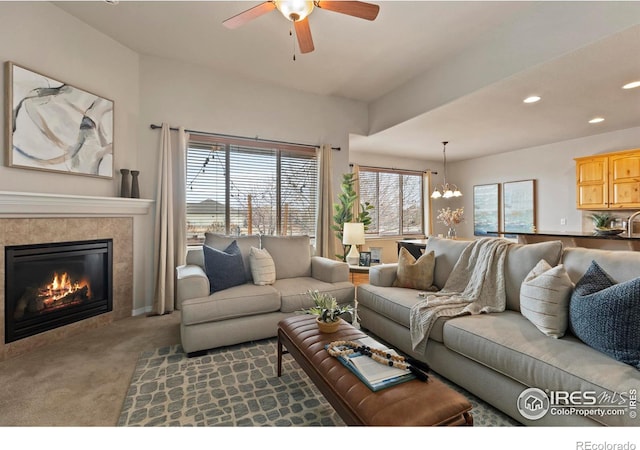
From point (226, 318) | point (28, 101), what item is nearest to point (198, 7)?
point (28, 101)

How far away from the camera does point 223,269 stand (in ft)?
9.09

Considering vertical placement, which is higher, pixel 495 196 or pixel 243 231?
pixel 495 196

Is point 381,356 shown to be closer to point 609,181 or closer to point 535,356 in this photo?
point 535,356

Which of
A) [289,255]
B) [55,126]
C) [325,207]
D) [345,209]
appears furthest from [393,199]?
[55,126]

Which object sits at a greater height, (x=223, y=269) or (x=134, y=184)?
(x=134, y=184)

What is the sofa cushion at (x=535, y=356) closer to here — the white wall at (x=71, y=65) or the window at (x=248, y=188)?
the window at (x=248, y=188)

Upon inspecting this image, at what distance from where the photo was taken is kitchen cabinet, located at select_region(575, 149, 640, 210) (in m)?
4.28

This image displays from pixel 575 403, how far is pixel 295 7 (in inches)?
106

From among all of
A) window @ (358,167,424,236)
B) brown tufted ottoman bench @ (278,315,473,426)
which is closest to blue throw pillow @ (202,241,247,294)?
brown tufted ottoman bench @ (278,315,473,426)

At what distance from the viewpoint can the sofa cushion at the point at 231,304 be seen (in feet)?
7.73

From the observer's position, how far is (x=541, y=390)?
144cm
